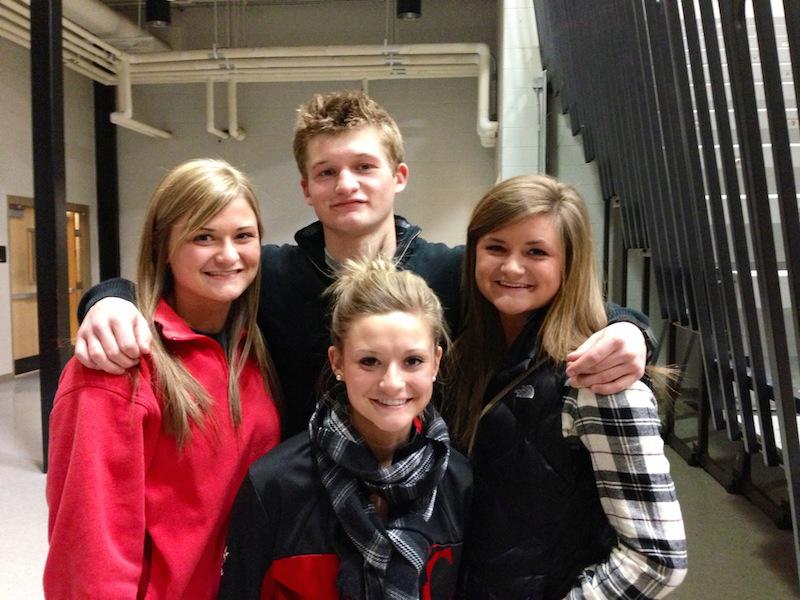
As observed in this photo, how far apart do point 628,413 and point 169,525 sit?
866 millimetres

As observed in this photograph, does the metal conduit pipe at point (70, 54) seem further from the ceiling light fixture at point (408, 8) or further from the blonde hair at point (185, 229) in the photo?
the blonde hair at point (185, 229)

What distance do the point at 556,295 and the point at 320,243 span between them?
64 centimetres

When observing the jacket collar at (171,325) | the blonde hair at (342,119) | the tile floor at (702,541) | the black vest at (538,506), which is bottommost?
the tile floor at (702,541)

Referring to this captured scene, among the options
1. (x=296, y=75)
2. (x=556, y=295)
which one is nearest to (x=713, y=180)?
(x=556, y=295)

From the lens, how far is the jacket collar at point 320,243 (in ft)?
4.96

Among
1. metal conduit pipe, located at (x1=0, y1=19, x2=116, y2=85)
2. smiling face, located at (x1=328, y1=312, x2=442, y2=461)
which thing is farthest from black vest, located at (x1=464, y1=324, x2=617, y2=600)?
metal conduit pipe, located at (x1=0, y1=19, x2=116, y2=85)

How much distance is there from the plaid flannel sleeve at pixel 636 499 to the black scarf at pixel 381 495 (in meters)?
0.29

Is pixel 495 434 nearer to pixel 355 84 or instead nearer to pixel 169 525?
pixel 169 525

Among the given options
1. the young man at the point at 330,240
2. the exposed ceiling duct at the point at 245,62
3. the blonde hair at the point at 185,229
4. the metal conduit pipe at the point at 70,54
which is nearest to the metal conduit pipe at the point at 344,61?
the exposed ceiling duct at the point at 245,62

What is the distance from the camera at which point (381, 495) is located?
3.65 ft

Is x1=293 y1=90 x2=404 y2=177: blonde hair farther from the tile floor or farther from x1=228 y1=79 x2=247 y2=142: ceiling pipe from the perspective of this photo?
x1=228 y1=79 x2=247 y2=142: ceiling pipe

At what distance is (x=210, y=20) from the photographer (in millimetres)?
6922

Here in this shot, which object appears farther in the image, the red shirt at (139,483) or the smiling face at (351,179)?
the smiling face at (351,179)

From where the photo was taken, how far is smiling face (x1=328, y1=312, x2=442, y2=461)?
108 cm
